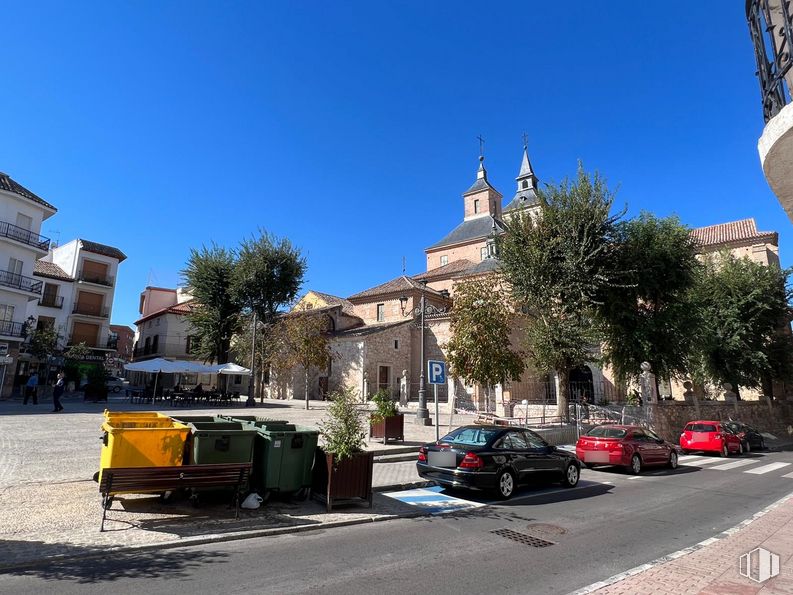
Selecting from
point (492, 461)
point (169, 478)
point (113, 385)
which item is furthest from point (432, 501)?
point (113, 385)

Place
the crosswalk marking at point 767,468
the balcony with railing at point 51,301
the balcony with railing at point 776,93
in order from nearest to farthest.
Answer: the balcony with railing at point 776,93 → the crosswalk marking at point 767,468 → the balcony with railing at point 51,301

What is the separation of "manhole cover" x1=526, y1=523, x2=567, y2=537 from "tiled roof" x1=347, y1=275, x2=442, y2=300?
30.8 metres

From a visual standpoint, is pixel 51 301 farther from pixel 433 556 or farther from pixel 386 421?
pixel 433 556

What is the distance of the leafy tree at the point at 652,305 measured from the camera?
22000 millimetres

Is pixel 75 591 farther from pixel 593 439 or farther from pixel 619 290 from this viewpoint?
pixel 619 290

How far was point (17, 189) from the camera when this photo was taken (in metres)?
29.2

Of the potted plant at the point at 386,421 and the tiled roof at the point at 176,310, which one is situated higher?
the tiled roof at the point at 176,310

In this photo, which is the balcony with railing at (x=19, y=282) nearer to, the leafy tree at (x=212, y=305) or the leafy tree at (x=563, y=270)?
the leafy tree at (x=212, y=305)

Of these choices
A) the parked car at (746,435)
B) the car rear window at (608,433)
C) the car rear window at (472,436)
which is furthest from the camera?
the parked car at (746,435)

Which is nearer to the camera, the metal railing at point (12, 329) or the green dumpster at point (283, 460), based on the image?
the green dumpster at point (283, 460)

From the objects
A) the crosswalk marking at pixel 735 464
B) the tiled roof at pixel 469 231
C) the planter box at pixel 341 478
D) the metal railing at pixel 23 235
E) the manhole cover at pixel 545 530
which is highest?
the tiled roof at pixel 469 231

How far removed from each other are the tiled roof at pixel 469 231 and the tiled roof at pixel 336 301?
43.4 feet

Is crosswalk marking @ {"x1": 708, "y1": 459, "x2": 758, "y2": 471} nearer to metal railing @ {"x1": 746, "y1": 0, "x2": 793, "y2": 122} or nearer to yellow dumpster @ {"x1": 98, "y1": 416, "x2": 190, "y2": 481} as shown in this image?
metal railing @ {"x1": 746, "y1": 0, "x2": 793, "y2": 122}

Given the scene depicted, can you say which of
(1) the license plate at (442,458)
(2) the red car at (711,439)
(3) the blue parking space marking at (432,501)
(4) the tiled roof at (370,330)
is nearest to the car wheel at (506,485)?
(3) the blue parking space marking at (432,501)
